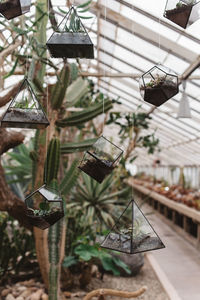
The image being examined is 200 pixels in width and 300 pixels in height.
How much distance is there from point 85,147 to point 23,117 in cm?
156

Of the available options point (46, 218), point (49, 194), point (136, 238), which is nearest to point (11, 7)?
Result: point (49, 194)

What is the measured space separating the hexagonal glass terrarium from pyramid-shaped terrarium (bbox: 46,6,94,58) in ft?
1.01

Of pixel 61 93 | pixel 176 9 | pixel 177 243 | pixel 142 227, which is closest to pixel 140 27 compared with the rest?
pixel 61 93

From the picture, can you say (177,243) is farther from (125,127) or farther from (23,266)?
(23,266)

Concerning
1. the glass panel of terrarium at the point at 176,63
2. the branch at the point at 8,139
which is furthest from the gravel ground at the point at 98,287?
the glass panel of terrarium at the point at 176,63

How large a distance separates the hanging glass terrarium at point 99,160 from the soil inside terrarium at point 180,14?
637 mm

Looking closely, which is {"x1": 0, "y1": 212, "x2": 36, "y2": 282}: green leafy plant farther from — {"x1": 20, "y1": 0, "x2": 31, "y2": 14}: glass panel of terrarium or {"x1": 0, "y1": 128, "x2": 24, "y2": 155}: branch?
{"x1": 20, "y1": 0, "x2": 31, "y2": 14}: glass panel of terrarium

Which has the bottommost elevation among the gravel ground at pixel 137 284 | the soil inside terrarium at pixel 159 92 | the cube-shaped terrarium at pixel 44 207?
the gravel ground at pixel 137 284

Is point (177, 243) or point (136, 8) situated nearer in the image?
point (136, 8)

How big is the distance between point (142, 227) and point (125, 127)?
3.71m

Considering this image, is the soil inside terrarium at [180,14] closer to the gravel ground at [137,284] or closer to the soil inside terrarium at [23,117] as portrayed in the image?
the soil inside terrarium at [23,117]

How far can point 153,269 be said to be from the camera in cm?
435

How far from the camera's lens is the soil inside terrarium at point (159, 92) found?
163cm

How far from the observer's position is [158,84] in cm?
162
